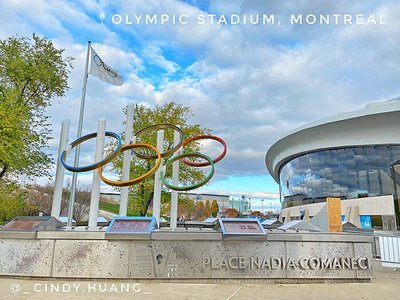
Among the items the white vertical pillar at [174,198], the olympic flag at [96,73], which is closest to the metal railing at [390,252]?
the white vertical pillar at [174,198]

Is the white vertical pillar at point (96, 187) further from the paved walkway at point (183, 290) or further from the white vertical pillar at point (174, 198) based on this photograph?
the white vertical pillar at point (174, 198)

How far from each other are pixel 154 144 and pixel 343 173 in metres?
28.0

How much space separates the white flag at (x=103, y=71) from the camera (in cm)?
1286

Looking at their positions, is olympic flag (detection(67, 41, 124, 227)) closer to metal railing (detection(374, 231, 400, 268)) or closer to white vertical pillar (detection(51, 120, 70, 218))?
white vertical pillar (detection(51, 120, 70, 218))

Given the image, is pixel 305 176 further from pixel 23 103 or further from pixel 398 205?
pixel 23 103

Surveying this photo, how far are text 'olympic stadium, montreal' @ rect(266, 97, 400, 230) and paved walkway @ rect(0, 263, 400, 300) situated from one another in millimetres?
26290

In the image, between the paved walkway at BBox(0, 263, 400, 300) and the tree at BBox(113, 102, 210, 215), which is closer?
the paved walkway at BBox(0, 263, 400, 300)

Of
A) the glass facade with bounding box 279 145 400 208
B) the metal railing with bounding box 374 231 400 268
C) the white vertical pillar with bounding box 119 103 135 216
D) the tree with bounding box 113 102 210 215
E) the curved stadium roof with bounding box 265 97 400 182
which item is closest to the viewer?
the metal railing with bounding box 374 231 400 268

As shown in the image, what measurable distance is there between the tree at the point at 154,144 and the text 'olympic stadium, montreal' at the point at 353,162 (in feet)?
67.5

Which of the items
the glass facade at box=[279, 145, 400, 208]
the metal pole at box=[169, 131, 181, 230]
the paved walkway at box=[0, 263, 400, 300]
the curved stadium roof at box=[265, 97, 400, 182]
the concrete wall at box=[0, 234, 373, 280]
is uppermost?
the curved stadium roof at box=[265, 97, 400, 182]

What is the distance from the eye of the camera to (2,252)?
7844mm

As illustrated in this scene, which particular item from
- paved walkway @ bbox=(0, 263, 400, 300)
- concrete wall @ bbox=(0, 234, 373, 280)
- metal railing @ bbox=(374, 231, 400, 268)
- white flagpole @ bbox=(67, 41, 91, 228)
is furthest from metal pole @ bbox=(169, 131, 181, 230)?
metal railing @ bbox=(374, 231, 400, 268)

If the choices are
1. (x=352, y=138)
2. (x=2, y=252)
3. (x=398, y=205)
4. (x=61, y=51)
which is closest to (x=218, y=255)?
(x=2, y=252)

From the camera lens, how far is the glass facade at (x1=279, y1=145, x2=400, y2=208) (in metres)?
34.7
